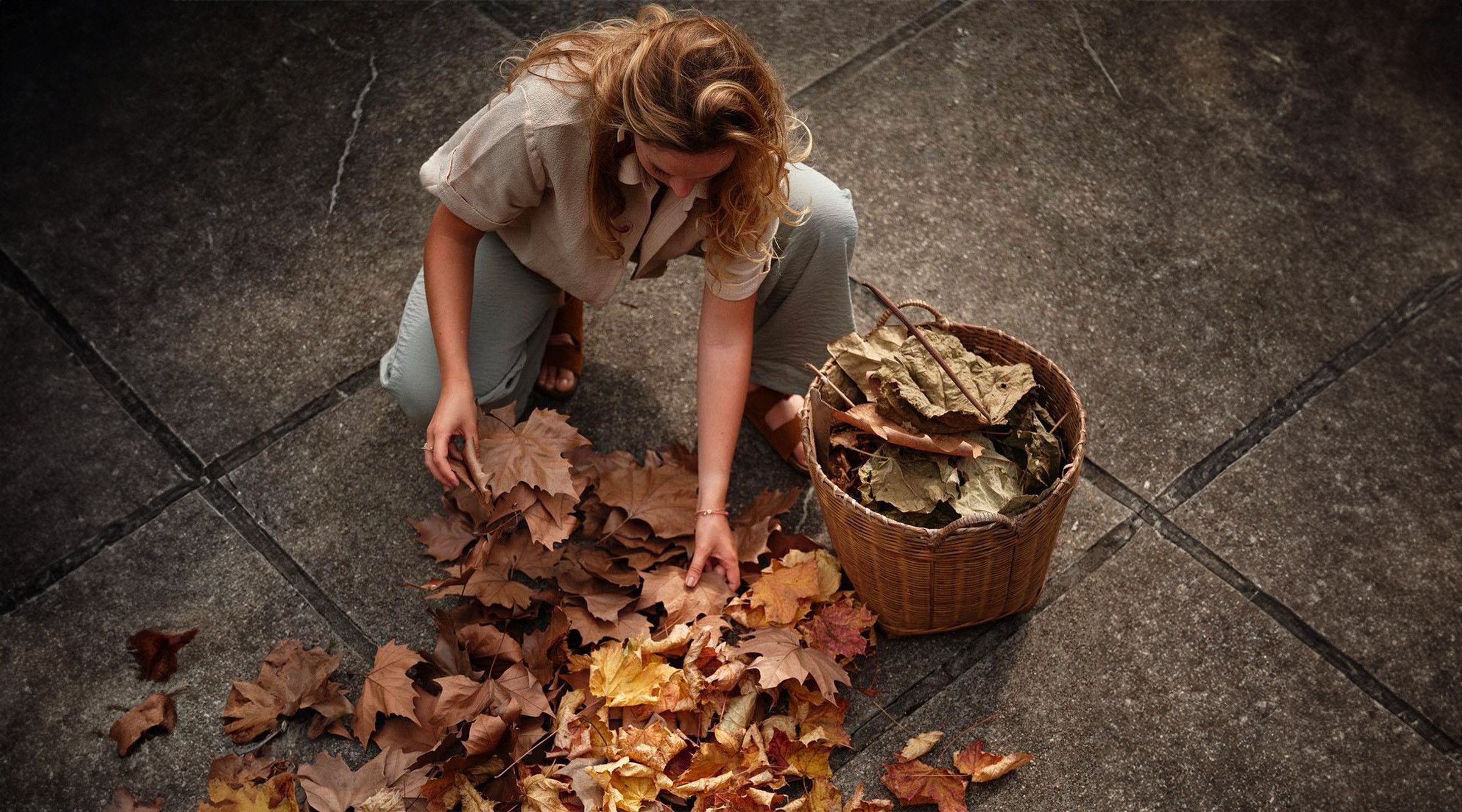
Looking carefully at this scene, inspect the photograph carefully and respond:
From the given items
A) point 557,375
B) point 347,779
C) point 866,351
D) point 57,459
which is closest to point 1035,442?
point 866,351

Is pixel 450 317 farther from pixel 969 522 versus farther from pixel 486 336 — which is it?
pixel 969 522

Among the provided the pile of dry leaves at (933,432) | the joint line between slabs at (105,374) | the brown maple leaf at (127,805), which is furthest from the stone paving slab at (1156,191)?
the brown maple leaf at (127,805)

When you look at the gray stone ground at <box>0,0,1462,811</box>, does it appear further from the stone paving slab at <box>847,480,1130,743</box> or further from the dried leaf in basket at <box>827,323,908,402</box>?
the dried leaf in basket at <box>827,323,908,402</box>

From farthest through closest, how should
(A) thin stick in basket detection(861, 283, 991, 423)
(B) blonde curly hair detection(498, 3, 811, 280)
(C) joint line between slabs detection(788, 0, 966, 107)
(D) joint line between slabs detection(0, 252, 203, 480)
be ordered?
1. (C) joint line between slabs detection(788, 0, 966, 107)
2. (D) joint line between slabs detection(0, 252, 203, 480)
3. (A) thin stick in basket detection(861, 283, 991, 423)
4. (B) blonde curly hair detection(498, 3, 811, 280)

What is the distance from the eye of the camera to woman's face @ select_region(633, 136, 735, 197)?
180cm

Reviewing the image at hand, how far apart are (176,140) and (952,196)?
215 cm

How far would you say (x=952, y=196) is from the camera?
3.13 meters

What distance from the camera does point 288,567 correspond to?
253cm

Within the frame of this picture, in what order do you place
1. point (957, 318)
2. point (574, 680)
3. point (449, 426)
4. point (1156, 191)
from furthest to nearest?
1. point (1156, 191)
2. point (957, 318)
3. point (574, 680)
4. point (449, 426)

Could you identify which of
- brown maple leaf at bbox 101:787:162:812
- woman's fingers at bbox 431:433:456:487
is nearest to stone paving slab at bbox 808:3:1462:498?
woman's fingers at bbox 431:433:456:487

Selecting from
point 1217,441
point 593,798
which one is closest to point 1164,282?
point 1217,441

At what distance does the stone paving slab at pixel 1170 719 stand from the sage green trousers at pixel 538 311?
2.60 ft

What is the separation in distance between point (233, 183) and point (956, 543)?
7.38 feet

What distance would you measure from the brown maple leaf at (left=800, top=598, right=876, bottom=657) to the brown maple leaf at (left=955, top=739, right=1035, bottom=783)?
0.27 meters
